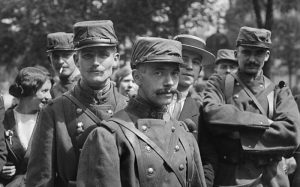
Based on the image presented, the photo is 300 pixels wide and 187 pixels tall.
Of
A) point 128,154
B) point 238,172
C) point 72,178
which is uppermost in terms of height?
point 128,154

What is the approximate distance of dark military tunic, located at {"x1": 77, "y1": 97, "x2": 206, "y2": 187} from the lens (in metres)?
4.11

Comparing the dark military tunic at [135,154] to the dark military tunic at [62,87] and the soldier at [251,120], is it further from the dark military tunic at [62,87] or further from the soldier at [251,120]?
the dark military tunic at [62,87]

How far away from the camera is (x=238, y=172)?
18.3 ft

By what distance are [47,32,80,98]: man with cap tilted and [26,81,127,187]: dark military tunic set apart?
5.18 ft

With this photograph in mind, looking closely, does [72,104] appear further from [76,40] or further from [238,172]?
[238,172]

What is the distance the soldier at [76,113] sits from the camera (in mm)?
4766

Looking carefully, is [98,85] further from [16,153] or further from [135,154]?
→ [16,153]

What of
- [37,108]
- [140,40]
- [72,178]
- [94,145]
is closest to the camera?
[94,145]

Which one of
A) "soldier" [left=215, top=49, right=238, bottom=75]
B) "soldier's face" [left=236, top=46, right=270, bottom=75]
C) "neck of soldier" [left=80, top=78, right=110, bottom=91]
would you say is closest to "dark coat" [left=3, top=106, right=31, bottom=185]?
"neck of soldier" [left=80, top=78, right=110, bottom=91]

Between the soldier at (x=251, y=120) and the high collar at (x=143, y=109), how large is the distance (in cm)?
114

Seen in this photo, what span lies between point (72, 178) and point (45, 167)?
23 cm

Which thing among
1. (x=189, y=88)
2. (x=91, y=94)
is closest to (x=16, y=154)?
(x=91, y=94)

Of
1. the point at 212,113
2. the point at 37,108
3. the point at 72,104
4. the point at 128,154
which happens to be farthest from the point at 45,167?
the point at 37,108

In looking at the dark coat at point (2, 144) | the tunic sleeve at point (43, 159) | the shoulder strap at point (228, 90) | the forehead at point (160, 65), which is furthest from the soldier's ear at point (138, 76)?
the dark coat at point (2, 144)
